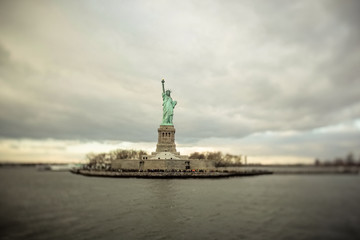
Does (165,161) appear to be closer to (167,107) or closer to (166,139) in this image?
(166,139)

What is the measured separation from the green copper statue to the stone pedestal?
7.52 feet

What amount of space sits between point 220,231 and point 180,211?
17.4ft

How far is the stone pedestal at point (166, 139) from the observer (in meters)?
63.5

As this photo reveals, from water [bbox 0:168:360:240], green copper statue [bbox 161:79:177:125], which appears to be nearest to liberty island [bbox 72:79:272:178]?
green copper statue [bbox 161:79:177:125]

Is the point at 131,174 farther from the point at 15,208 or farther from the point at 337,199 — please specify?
the point at 337,199

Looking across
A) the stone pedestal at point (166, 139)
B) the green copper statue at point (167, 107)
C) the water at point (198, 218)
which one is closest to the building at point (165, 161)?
the stone pedestal at point (166, 139)

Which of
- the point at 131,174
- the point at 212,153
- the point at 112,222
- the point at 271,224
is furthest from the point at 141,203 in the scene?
the point at 212,153

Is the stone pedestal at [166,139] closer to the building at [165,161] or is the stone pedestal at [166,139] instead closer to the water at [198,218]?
the building at [165,161]

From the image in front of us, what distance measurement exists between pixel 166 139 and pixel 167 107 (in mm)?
9796

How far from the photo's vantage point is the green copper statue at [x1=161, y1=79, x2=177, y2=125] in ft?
222

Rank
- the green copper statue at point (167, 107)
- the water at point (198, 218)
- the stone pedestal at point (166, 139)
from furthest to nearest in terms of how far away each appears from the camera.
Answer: the green copper statue at point (167, 107)
the stone pedestal at point (166, 139)
the water at point (198, 218)

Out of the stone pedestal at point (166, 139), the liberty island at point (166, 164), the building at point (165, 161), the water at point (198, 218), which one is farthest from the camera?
the stone pedestal at point (166, 139)

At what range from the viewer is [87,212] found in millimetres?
17438

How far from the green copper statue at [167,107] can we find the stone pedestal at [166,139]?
2.29 metres
